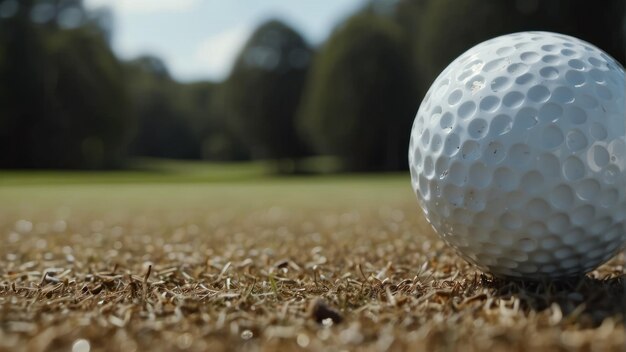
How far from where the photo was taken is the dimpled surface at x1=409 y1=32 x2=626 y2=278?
2881mm

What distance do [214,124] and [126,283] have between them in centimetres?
6290

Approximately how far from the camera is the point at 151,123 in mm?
63125

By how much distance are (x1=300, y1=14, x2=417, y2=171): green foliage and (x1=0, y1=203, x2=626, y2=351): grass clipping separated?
27830 mm

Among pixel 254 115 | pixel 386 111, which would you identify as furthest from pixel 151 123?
pixel 386 111

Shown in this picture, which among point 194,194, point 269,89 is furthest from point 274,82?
point 194,194

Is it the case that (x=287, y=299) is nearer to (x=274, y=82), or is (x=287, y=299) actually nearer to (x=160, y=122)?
(x=274, y=82)

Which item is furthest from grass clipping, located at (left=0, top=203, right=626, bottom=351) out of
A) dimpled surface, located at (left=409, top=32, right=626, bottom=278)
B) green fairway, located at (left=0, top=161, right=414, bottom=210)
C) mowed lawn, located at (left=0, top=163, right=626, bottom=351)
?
green fairway, located at (left=0, top=161, right=414, bottom=210)

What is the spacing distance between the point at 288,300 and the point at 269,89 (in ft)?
114

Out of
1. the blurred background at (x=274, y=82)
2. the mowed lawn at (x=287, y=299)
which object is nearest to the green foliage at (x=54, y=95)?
the blurred background at (x=274, y=82)

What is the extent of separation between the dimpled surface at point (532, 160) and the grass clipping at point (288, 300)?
8.7 inches

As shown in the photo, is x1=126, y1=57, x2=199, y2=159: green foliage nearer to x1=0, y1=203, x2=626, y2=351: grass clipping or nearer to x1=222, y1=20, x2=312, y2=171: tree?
x1=222, y1=20, x2=312, y2=171: tree

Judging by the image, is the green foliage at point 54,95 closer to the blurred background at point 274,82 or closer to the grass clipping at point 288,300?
the blurred background at point 274,82

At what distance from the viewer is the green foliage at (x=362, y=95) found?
108 ft

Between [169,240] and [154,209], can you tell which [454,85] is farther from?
[154,209]
